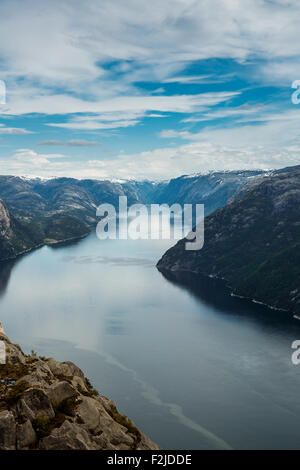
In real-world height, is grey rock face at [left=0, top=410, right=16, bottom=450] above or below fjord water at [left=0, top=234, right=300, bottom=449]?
above

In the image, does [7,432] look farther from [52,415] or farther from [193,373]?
[193,373]

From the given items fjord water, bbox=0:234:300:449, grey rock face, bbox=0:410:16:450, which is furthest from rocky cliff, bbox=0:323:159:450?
fjord water, bbox=0:234:300:449

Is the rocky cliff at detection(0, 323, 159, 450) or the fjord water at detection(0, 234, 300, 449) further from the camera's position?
the fjord water at detection(0, 234, 300, 449)

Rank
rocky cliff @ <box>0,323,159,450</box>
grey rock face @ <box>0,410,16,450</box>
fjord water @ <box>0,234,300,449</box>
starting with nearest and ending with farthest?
1. grey rock face @ <box>0,410,16,450</box>
2. rocky cliff @ <box>0,323,159,450</box>
3. fjord water @ <box>0,234,300,449</box>

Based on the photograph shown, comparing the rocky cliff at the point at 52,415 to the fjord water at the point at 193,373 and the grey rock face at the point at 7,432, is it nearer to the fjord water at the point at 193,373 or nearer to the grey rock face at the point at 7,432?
the grey rock face at the point at 7,432

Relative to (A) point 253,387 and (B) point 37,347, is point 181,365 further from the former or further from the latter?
(B) point 37,347

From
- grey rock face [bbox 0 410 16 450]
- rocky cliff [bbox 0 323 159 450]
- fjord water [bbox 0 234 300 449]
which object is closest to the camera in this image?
grey rock face [bbox 0 410 16 450]

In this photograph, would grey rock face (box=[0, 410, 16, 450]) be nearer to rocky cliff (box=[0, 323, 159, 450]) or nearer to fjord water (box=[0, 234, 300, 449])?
rocky cliff (box=[0, 323, 159, 450])

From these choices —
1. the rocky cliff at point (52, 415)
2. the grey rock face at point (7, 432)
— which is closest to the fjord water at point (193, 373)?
the rocky cliff at point (52, 415)
